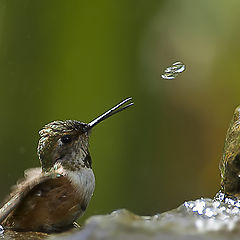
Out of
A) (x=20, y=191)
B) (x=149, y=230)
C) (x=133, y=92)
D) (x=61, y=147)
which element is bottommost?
Result: (x=149, y=230)

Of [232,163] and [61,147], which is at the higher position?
[61,147]

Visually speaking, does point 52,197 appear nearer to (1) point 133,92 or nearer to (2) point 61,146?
(2) point 61,146

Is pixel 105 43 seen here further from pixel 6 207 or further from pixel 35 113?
pixel 6 207

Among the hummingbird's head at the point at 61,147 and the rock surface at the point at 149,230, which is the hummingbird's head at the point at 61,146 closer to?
the hummingbird's head at the point at 61,147

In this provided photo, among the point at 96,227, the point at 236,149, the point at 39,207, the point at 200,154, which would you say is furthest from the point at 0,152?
the point at 96,227

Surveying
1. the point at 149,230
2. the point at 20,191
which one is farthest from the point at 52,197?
the point at 149,230

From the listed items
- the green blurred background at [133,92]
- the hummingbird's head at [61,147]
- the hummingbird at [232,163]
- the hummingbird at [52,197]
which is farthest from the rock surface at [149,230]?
the green blurred background at [133,92]

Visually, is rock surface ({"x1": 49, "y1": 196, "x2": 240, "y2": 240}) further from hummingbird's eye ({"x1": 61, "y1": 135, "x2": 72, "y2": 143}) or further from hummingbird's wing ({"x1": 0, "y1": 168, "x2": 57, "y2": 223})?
hummingbird's eye ({"x1": 61, "y1": 135, "x2": 72, "y2": 143})

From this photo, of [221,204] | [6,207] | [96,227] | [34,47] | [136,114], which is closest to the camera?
[96,227]
